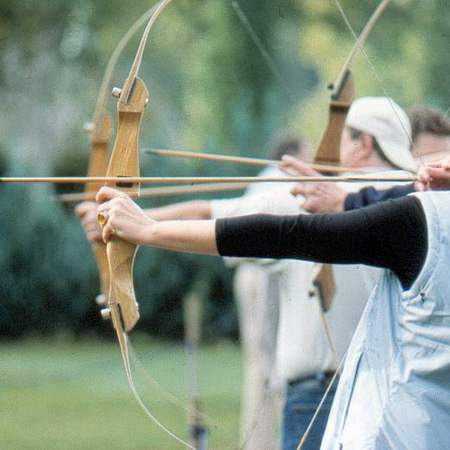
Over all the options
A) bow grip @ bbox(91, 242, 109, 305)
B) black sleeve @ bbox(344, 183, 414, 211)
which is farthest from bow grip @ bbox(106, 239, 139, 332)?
bow grip @ bbox(91, 242, 109, 305)

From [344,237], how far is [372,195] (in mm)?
1080

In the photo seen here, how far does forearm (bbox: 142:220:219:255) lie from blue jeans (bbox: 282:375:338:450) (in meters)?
1.66

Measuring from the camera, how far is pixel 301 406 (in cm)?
514

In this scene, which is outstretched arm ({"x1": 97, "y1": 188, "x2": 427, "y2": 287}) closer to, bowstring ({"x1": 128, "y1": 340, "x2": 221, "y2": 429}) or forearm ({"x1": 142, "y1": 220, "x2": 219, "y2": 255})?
forearm ({"x1": 142, "y1": 220, "x2": 219, "y2": 255})

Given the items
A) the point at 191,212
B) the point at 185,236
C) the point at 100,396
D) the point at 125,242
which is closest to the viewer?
the point at 185,236

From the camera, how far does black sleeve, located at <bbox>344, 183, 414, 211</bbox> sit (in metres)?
4.36

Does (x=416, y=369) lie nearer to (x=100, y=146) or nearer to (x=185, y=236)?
(x=185, y=236)

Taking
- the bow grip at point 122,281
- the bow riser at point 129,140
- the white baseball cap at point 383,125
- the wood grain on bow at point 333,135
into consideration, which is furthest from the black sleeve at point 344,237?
the white baseball cap at point 383,125

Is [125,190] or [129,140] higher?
[129,140]

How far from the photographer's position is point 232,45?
16.6 m

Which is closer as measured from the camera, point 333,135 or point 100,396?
point 333,135

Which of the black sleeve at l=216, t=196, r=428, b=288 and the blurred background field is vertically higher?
the black sleeve at l=216, t=196, r=428, b=288

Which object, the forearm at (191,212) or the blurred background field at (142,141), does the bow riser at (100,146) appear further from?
the blurred background field at (142,141)

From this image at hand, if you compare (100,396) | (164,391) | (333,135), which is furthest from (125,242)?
(100,396)
